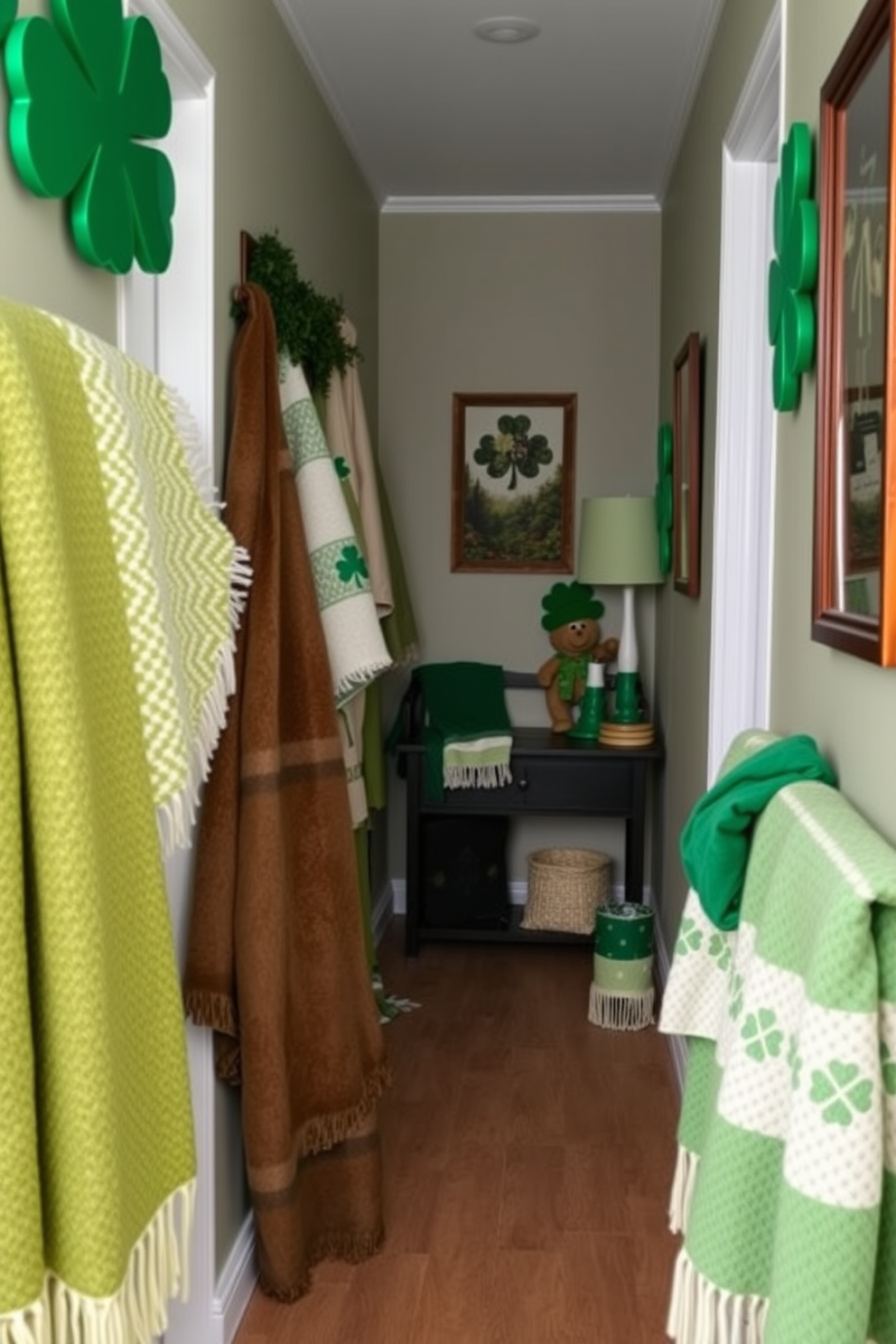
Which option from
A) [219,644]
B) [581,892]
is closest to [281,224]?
[219,644]

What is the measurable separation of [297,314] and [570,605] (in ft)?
6.77

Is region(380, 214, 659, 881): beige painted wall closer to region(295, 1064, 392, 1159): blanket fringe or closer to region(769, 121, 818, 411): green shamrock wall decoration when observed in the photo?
region(295, 1064, 392, 1159): blanket fringe

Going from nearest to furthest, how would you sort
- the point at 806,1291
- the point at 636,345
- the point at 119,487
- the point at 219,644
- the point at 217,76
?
the point at 806,1291, the point at 119,487, the point at 219,644, the point at 217,76, the point at 636,345

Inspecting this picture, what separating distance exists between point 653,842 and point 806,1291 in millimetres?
3404

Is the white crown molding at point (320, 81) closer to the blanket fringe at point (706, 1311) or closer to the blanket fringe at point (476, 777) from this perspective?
the blanket fringe at point (476, 777)

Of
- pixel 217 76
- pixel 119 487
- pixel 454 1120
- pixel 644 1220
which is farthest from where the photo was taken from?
pixel 454 1120

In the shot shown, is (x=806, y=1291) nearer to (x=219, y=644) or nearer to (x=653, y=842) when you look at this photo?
(x=219, y=644)

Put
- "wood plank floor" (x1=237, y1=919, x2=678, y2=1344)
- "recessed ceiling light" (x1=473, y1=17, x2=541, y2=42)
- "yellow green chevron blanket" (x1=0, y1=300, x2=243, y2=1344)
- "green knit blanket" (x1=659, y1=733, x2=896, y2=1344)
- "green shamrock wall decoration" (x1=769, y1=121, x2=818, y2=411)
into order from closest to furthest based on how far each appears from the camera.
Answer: "green knit blanket" (x1=659, y1=733, x2=896, y2=1344), "yellow green chevron blanket" (x1=0, y1=300, x2=243, y2=1344), "green shamrock wall decoration" (x1=769, y1=121, x2=818, y2=411), "wood plank floor" (x1=237, y1=919, x2=678, y2=1344), "recessed ceiling light" (x1=473, y1=17, x2=541, y2=42)

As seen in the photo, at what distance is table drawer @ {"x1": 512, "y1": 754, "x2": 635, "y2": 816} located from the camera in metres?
4.09

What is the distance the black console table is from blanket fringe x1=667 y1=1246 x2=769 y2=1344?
278 centimetres

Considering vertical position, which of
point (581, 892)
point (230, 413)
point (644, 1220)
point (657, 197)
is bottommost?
point (644, 1220)

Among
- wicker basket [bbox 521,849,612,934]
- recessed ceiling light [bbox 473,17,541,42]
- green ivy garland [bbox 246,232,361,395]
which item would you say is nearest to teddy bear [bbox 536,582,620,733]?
wicker basket [bbox 521,849,612,934]

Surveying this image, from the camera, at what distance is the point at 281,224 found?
2.75m

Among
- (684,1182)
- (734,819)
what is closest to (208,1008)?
(684,1182)
